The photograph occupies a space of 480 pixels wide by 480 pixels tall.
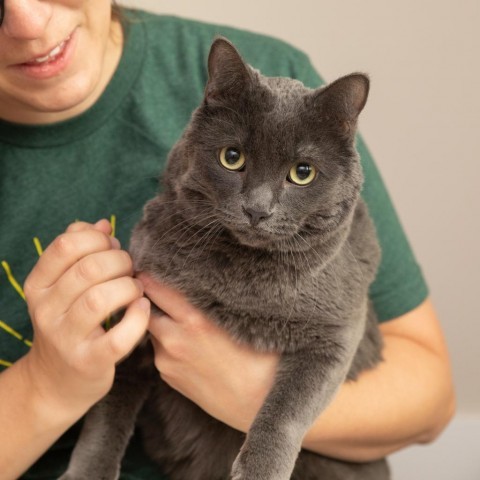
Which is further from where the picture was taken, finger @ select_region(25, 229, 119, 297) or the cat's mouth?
finger @ select_region(25, 229, 119, 297)

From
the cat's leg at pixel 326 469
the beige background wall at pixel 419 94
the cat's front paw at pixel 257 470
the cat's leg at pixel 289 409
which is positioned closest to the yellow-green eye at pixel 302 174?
the cat's leg at pixel 289 409

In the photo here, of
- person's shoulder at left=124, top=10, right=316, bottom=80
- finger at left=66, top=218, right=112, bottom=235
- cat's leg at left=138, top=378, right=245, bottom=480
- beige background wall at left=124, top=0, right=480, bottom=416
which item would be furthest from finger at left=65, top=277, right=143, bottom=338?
beige background wall at left=124, top=0, right=480, bottom=416

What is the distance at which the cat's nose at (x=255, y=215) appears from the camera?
2.77ft

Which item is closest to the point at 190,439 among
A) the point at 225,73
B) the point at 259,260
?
the point at 259,260

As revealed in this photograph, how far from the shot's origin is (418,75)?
5.94 ft

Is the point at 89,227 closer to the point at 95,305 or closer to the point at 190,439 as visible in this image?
the point at 95,305

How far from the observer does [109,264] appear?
99 cm

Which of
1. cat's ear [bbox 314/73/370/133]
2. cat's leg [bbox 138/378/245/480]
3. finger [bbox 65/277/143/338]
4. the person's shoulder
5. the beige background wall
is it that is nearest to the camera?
cat's ear [bbox 314/73/370/133]

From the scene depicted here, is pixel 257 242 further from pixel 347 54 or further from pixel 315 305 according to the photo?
pixel 347 54

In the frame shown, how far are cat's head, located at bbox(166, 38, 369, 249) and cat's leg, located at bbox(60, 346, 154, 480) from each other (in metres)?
0.35

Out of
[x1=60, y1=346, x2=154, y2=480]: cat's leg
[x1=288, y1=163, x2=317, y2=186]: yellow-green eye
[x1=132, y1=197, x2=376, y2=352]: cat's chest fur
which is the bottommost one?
[x1=60, y1=346, x2=154, y2=480]: cat's leg

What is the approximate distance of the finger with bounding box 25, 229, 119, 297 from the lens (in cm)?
99

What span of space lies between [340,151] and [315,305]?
23 centimetres

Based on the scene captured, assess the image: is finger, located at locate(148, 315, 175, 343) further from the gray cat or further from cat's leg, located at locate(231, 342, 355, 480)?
cat's leg, located at locate(231, 342, 355, 480)
